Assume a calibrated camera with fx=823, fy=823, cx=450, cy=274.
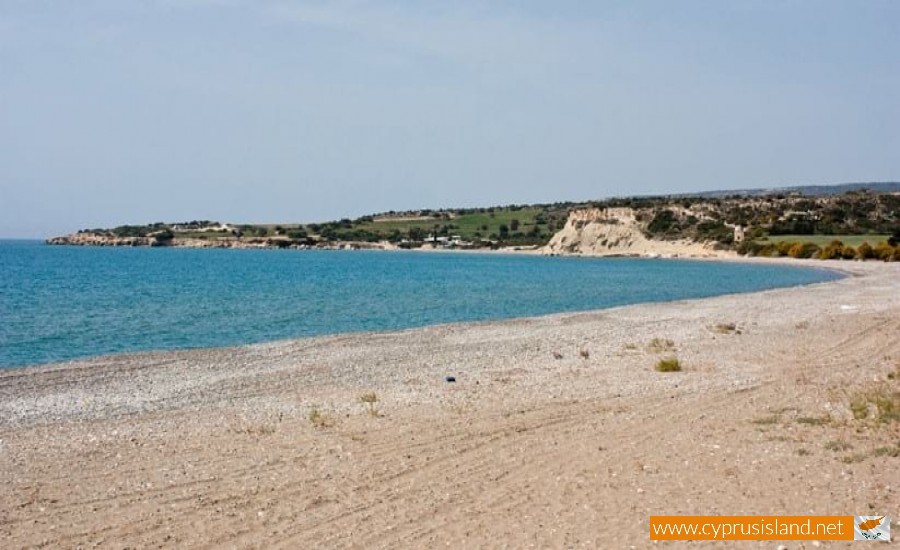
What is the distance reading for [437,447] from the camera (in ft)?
32.9

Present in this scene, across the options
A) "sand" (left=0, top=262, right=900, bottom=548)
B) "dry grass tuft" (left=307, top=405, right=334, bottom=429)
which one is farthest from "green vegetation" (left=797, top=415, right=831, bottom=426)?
"dry grass tuft" (left=307, top=405, right=334, bottom=429)

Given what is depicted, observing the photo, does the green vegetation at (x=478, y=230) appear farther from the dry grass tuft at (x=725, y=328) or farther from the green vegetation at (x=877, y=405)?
the green vegetation at (x=877, y=405)

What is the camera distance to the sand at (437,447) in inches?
291

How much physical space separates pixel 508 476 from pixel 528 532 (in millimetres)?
1709

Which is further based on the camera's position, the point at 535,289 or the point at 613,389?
the point at 535,289

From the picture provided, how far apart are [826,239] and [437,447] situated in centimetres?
9728

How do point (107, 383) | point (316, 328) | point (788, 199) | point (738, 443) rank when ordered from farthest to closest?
point (788, 199) → point (316, 328) → point (107, 383) → point (738, 443)

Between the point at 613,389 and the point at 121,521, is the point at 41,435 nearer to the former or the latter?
the point at 121,521

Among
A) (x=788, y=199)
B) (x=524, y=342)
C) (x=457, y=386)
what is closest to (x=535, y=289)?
(x=524, y=342)

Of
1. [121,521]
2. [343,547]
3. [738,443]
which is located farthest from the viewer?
[738,443]

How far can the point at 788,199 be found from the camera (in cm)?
13062

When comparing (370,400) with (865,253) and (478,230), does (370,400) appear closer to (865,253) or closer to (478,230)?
(865,253)

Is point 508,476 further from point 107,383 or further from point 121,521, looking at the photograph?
point 107,383

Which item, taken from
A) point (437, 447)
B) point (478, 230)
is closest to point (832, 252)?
Result: point (437, 447)
